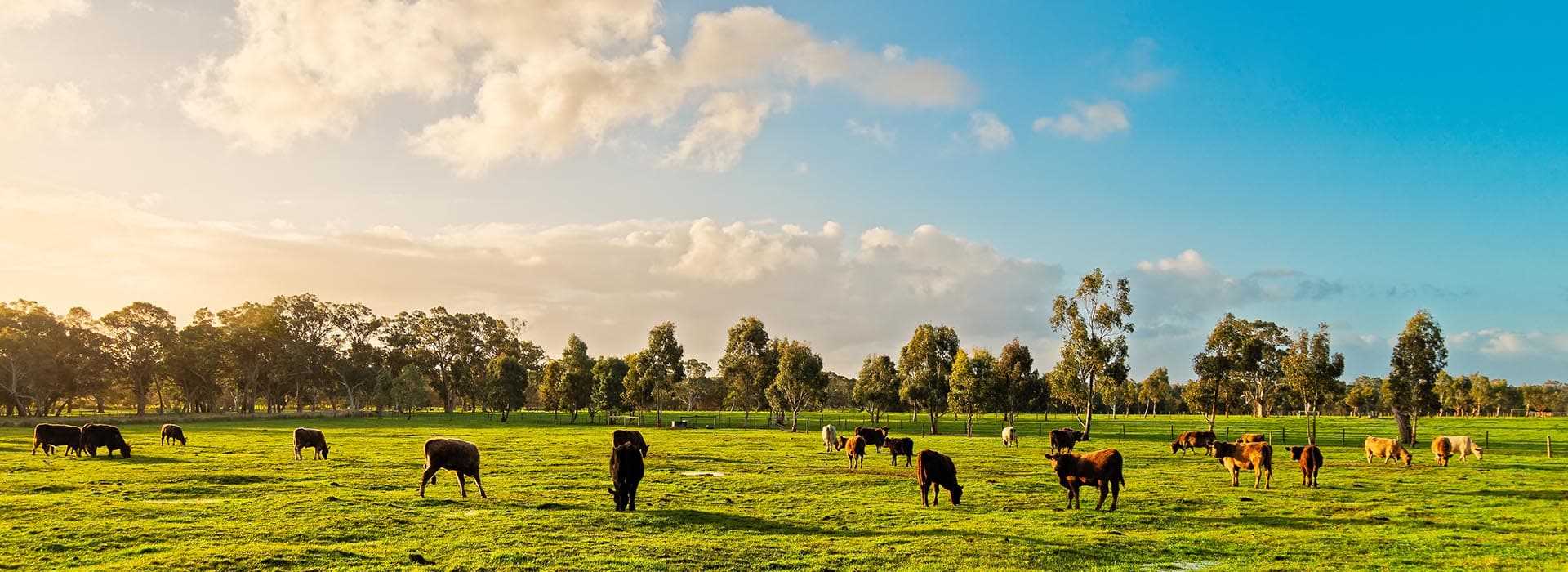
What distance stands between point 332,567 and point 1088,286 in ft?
197

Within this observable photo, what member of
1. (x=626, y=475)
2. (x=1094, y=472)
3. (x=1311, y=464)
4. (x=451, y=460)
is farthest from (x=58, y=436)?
(x=1311, y=464)

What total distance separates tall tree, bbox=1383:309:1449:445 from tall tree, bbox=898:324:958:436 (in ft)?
112

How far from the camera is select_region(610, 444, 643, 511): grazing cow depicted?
66.3ft

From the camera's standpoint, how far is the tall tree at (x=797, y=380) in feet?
260

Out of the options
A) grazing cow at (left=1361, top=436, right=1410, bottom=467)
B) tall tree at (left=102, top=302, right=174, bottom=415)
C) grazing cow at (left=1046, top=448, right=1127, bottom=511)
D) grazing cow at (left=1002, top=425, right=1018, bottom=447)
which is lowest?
grazing cow at (left=1002, top=425, right=1018, bottom=447)

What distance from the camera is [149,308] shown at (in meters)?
95.9

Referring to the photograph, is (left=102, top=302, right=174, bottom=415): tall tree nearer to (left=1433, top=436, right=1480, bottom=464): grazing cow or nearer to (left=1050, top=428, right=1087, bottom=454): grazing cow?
(left=1050, top=428, right=1087, bottom=454): grazing cow

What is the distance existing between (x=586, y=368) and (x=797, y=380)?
94.8 ft

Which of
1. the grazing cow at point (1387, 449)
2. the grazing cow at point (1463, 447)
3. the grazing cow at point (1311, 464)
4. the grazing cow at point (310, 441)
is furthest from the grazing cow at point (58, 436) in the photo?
the grazing cow at point (1463, 447)

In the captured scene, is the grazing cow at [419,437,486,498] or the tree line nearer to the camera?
the grazing cow at [419,437,486,498]

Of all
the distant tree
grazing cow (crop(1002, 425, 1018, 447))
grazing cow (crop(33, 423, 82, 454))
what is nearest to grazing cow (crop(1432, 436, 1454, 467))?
grazing cow (crop(1002, 425, 1018, 447))

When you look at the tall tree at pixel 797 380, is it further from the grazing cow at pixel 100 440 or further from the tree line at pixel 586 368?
the grazing cow at pixel 100 440

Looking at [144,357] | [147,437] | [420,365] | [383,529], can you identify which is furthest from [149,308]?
[383,529]

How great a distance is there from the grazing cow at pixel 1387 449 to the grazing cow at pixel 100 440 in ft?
190
